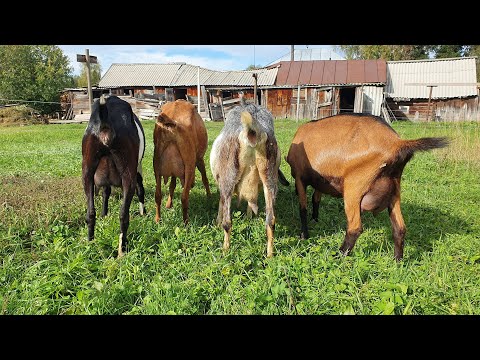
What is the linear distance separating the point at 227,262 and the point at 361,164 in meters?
1.85

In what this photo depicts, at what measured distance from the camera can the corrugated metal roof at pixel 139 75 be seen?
2833cm

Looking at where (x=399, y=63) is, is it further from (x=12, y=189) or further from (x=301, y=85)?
(x=12, y=189)

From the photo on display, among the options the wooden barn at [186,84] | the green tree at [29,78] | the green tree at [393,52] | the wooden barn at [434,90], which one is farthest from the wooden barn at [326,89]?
the green tree at [29,78]

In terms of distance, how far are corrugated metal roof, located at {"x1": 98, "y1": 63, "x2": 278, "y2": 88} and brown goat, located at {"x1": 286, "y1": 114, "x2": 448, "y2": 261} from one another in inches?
923

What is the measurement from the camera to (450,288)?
3.07 m

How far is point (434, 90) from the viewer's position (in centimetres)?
2647

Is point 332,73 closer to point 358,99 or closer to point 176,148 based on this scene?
point 358,99

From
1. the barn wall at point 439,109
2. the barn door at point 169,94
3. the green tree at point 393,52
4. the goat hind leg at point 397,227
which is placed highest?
the green tree at point 393,52

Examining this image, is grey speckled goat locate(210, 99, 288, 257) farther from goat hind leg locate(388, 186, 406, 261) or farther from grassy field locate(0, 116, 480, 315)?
goat hind leg locate(388, 186, 406, 261)

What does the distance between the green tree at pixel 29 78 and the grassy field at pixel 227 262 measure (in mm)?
32003

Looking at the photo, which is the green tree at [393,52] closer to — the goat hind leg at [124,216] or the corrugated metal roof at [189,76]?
the corrugated metal roof at [189,76]

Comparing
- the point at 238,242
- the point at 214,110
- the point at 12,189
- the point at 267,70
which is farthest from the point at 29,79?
the point at 238,242

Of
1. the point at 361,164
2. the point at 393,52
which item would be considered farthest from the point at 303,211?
the point at 393,52

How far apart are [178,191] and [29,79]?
36955 mm
